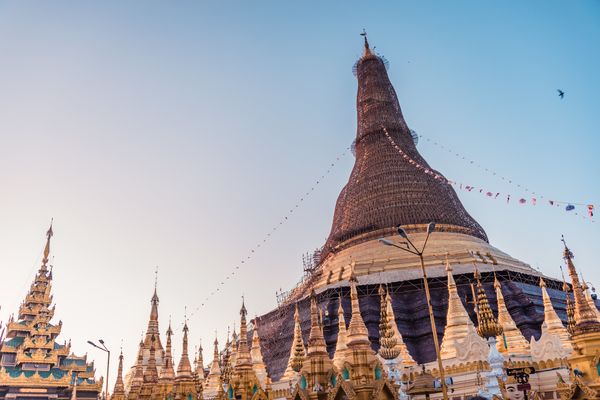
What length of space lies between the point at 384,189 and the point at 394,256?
755cm

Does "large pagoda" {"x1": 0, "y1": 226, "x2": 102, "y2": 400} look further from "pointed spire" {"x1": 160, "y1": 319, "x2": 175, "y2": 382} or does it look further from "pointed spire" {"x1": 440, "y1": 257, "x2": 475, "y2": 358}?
"pointed spire" {"x1": 440, "y1": 257, "x2": 475, "y2": 358}

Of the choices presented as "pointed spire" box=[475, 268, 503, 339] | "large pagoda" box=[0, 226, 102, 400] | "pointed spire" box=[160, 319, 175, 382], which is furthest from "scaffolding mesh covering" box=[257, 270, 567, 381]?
"large pagoda" box=[0, 226, 102, 400]

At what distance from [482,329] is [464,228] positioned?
794 inches

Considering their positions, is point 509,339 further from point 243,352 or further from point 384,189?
point 384,189

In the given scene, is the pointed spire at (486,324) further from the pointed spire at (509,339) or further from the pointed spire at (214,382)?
the pointed spire at (214,382)

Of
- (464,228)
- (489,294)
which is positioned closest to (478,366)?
(489,294)

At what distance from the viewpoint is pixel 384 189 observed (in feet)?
136

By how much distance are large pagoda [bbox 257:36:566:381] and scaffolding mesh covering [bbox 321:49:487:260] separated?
83 mm

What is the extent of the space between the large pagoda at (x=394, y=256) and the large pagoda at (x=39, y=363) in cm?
1650

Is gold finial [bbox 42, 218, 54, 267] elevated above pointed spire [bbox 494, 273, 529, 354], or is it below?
above

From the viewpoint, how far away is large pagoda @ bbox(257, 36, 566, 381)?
1187 inches

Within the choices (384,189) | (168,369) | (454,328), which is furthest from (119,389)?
(384,189)

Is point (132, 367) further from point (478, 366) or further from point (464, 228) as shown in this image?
point (478, 366)

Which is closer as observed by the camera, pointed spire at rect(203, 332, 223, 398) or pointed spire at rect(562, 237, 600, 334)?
pointed spire at rect(562, 237, 600, 334)
